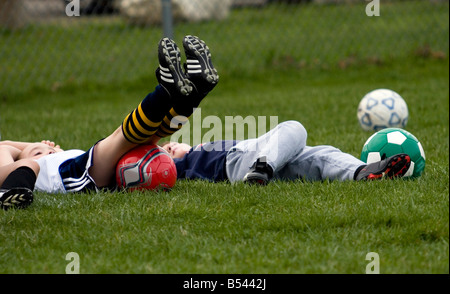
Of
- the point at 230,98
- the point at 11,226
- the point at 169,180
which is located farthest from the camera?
the point at 230,98

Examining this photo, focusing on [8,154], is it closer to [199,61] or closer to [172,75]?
[172,75]

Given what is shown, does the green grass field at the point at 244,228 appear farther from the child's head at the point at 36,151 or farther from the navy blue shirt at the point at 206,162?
the child's head at the point at 36,151

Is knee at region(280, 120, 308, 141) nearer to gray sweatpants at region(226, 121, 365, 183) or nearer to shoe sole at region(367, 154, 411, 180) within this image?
gray sweatpants at region(226, 121, 365, 183)

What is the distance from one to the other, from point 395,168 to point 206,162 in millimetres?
1190

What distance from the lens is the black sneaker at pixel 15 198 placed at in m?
3.21

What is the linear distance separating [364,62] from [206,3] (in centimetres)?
A: 367

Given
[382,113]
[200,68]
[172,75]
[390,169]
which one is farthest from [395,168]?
[382,113]

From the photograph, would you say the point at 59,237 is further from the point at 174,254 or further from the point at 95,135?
the point at 95,135

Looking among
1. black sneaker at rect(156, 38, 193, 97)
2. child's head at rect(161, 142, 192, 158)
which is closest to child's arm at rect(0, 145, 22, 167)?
child's head at rect(161, 142, 192, 158)

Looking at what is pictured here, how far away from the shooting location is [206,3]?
451 inches

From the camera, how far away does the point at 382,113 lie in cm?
536

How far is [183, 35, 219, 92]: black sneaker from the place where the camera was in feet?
10.9

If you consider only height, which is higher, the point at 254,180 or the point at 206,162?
the point at 206,162
